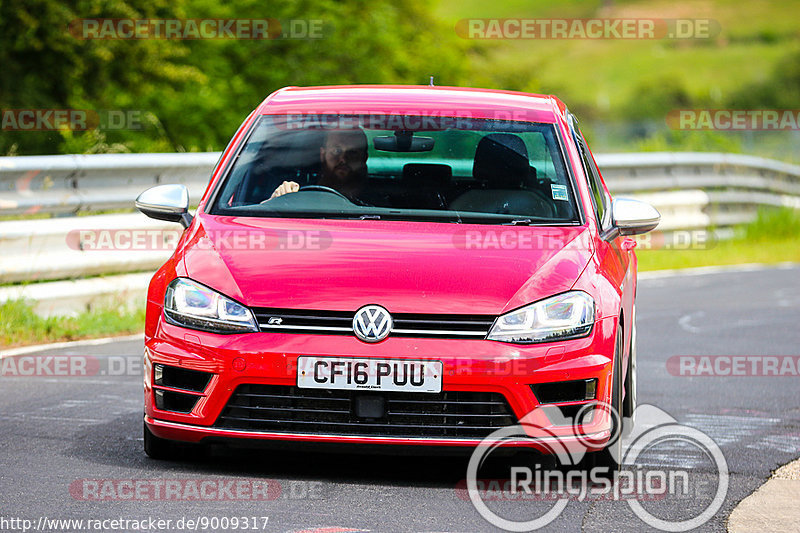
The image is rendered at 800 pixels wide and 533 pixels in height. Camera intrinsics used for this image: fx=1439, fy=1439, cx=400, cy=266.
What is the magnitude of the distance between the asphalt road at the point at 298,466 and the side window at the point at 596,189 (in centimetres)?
112

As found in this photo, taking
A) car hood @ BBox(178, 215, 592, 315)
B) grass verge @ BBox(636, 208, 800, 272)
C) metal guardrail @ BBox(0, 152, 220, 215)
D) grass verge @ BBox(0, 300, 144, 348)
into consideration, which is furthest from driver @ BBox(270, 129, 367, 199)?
grass verge @ BBox(636, 208, 800, 272)

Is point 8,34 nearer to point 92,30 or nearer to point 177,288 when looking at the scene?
point 92,30

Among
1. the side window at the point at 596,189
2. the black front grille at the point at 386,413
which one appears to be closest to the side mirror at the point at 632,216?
the side window at the point at 596,189

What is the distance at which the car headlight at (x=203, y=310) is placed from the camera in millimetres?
5531

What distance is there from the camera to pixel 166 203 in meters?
6.38

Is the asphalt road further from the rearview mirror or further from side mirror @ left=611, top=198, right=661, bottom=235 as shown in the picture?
the rearview mirror

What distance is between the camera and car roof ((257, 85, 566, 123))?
6883 millimetres

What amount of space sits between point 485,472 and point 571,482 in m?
0.37

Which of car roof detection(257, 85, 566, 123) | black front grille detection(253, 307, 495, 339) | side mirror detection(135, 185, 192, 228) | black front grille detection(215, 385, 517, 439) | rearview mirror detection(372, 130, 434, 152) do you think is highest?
car roof detection(257, 85, 566, 123)

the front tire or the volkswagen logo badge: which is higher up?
the volkswagen logo badge

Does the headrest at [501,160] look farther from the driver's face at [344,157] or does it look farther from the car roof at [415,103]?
the driver's face at [344,157]

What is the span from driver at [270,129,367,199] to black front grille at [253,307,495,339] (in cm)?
131

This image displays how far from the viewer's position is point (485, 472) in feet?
19.5

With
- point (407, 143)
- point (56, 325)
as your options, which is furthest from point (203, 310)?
point (56, 325)
